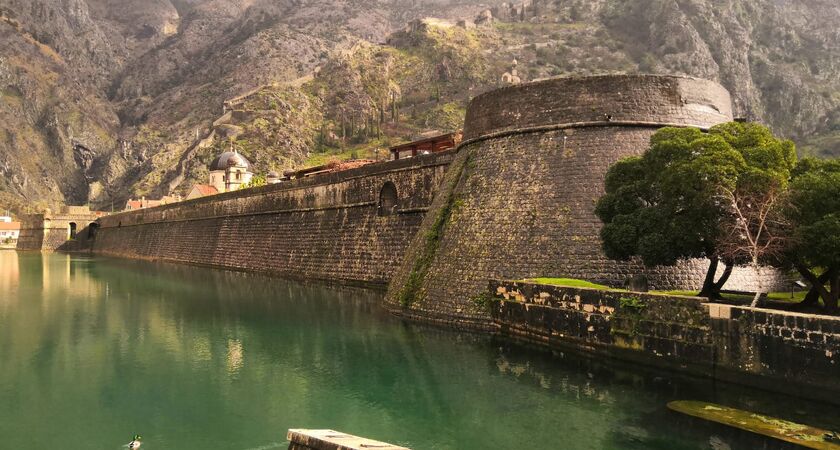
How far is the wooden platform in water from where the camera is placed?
9.48 m

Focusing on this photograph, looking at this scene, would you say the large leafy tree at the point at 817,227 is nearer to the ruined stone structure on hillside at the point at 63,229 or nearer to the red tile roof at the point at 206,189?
the red tile roof at the point at 206,189

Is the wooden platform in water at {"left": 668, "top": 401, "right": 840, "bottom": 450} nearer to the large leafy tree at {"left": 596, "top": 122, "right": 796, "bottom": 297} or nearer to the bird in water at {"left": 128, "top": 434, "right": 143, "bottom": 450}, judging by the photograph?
the large leafy tree at {"left": 596, "top": 122, "right": 796, "bottom": 297}

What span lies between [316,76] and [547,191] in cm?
10781

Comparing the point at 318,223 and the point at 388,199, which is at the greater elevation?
the point at 388,199

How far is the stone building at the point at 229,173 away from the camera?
81.9m

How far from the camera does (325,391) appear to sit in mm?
13328

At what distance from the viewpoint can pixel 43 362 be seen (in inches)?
640

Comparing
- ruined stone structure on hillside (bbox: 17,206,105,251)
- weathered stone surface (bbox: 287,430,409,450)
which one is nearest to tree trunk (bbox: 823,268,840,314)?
weathered stone surface (bbox: 287,430,409,450)

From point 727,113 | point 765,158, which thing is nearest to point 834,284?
point 765,158

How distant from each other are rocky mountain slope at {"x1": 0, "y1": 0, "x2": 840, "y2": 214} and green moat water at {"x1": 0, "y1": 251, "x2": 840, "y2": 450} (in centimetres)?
7379

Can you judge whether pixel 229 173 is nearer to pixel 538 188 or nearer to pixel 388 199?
pixel 388 199

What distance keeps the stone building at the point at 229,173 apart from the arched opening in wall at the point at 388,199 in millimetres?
53873

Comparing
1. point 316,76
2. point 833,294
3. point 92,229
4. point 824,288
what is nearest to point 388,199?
point 824,288

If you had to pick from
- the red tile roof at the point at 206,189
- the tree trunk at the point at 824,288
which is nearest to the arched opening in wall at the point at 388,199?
the tree trunk at the point at 824,288
